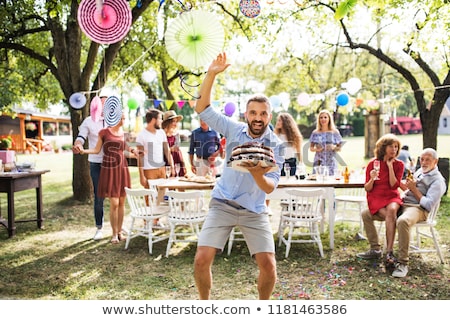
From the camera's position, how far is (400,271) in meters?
4.15

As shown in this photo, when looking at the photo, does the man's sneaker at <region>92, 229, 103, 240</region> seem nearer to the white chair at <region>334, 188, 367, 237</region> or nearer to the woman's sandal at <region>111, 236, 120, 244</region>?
the woman's sandal at <region>111, 236, 120, 244</region>

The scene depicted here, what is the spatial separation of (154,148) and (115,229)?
1194 millimetres

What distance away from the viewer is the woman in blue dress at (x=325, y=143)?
20.1ft

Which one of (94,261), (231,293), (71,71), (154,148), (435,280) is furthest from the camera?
(71,71)

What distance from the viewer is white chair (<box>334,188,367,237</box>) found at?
5.69 m

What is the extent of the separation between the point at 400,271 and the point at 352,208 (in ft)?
9.17

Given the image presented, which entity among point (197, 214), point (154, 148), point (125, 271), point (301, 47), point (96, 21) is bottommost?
point (125, 271)

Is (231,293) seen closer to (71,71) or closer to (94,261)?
(94,261)

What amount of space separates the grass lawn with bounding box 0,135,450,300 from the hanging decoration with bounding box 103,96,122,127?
1.55 m

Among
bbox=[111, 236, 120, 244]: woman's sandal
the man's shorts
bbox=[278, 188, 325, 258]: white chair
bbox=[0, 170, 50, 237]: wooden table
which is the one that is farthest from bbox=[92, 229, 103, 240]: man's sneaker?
the man's shorts
